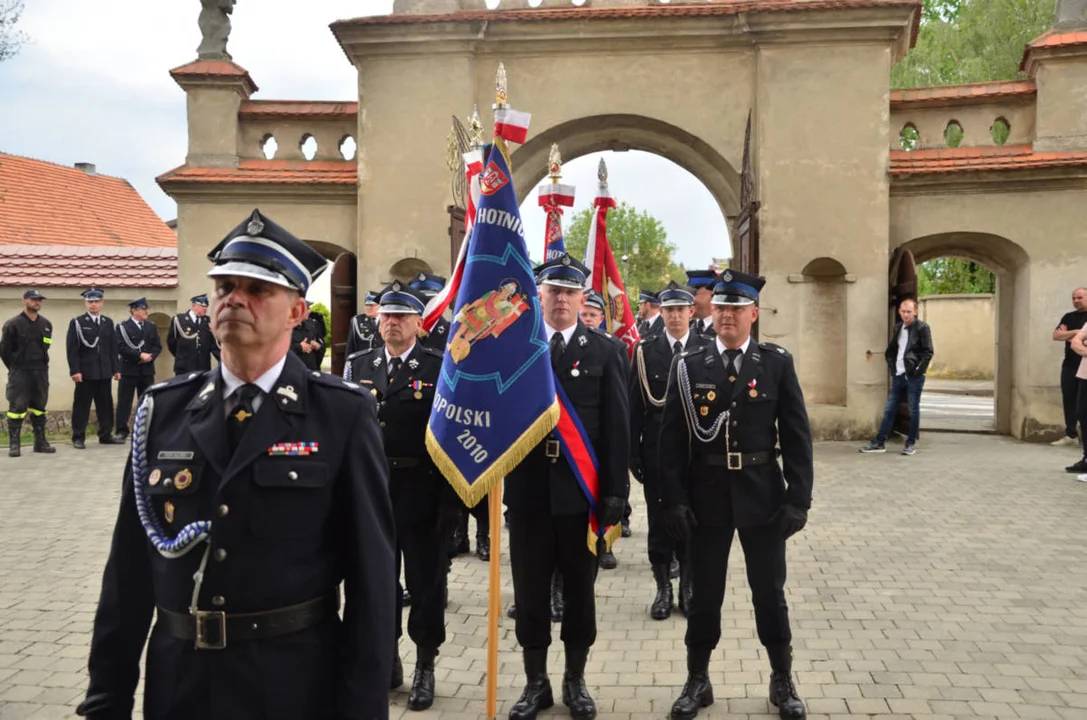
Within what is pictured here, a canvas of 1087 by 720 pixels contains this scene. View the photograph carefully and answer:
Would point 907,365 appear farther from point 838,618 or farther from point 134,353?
point 134,353

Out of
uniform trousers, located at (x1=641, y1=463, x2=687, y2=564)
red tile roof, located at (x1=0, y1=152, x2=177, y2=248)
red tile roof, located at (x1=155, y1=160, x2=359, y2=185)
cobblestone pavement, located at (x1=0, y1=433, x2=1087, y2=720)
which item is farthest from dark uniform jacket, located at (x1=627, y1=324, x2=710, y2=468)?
red tile roof, located at (x1=0, y1=152, x2=177, y2=248)

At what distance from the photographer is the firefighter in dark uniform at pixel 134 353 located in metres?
13.7

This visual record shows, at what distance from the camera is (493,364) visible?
4.41 meters

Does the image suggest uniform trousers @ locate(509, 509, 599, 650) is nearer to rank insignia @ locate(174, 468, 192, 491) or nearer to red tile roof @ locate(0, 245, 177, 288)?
rank insignia @ locate(174, 468, 192, 491)

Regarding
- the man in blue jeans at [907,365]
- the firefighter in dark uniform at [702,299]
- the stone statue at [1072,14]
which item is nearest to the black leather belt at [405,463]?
the firefighter in dark uniform at [702,299]

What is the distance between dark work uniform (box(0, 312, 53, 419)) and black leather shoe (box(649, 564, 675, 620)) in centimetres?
1028

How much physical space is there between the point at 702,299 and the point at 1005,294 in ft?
29.1

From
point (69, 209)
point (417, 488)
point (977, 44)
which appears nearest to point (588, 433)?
point (417, 488)

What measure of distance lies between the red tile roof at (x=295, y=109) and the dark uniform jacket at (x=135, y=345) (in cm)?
383

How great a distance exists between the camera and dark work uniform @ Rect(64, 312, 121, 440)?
43.5ft

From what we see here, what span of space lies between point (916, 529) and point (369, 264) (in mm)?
9014

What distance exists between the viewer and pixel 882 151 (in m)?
13.4

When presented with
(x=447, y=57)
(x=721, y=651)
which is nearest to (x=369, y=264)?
(x=447, y=57)

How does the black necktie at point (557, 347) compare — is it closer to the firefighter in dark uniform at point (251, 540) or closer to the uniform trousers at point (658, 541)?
the uniform trousers at point (658, 541)
